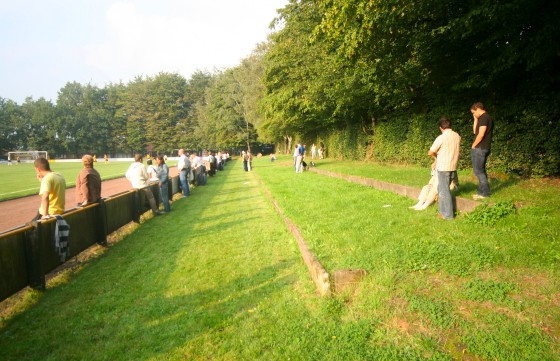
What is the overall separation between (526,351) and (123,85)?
102m

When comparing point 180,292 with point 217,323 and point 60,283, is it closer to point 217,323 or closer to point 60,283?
point 217,323

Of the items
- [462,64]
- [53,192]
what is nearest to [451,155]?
[462,64]

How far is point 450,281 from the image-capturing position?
356 centimetres

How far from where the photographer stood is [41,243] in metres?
4.91

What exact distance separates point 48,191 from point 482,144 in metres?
7.87

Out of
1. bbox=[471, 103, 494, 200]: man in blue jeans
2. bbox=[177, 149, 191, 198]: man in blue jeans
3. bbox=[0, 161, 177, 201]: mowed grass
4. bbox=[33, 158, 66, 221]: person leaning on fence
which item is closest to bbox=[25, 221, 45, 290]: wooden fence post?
bbox=[33, 158, 66, 221]: person leaning on fence

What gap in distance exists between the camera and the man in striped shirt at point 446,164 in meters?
5.80

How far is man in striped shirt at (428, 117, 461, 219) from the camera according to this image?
19.0 ft

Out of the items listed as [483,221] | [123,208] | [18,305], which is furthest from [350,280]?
[123,208]

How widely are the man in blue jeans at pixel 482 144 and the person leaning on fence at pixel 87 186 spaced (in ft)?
25.5

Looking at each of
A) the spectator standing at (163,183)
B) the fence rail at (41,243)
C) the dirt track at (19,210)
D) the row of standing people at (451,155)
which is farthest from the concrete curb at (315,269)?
the dirt track at (19,210)

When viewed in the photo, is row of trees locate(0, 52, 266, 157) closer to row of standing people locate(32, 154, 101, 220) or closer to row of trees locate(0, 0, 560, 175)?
row of trees locate(0, 0, 560, 175)

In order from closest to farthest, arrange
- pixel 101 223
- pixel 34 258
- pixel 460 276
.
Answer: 1. pixel 460 276
2. pixel 34 258
3. pixel 101 223

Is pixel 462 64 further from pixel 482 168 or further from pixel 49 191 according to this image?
pixel 49 191
